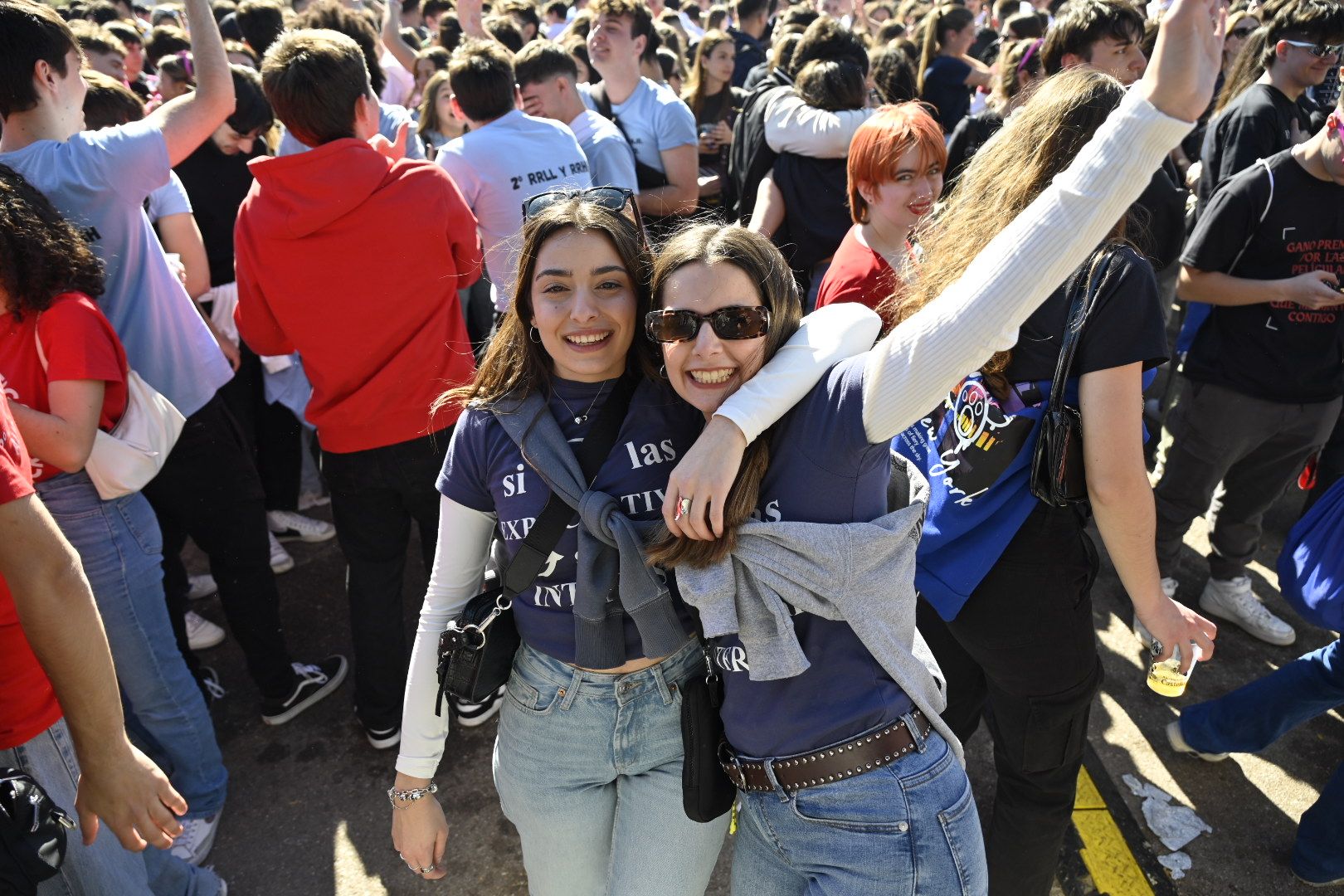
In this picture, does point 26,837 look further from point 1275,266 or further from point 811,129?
point 1275,266

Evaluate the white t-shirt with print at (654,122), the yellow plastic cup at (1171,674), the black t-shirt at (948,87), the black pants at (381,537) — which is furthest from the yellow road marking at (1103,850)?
the black t-shirt at (948,87)

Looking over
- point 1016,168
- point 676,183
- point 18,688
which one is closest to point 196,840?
point 18,688

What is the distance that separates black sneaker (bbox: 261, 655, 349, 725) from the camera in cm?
350

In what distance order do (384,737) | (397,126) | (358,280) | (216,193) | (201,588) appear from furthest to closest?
(397,126) < (201,588) < (216,193) < (384,737) < (358,280)

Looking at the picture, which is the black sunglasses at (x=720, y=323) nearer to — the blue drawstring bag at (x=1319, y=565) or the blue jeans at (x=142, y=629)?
the blue jeans at (x=142, y=629)

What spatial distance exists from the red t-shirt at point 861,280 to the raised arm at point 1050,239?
1.20 metres

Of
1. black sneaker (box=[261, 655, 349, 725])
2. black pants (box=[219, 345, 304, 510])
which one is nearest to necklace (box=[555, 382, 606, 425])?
black sneaker (box=[261, 655, 349, 725])

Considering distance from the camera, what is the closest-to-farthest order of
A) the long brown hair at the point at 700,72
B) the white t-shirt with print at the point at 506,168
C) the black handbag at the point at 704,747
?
the black handbag at the point at 704,747, the white t-shirt with print at the point at 506,168, the long brown hair at the point at 700,72

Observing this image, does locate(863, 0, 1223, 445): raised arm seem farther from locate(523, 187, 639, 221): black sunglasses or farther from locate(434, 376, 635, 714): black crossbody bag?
locate(523, 187, 639, 221): black sunglasses

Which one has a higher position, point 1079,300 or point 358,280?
point 1079,300

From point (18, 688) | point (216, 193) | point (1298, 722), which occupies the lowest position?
point (1298, 722)

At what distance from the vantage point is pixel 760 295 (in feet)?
5.66

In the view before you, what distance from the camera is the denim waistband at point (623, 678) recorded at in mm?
1863

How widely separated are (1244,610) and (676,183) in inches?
131
